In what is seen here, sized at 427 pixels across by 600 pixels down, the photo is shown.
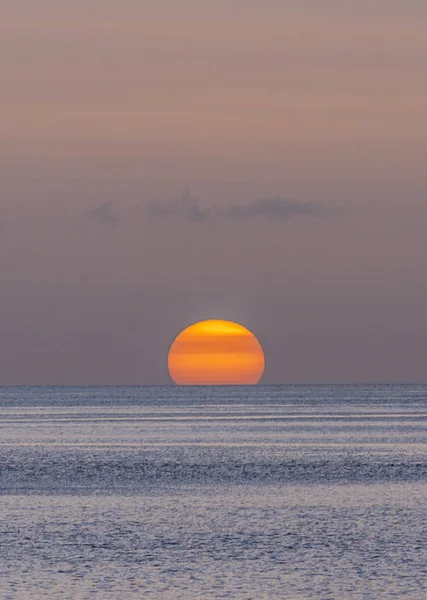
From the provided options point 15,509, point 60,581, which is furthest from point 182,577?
point 15,509

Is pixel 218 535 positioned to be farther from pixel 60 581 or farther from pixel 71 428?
pixel 71 428

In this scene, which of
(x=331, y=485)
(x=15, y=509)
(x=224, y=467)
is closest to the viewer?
(x=15, y=509)

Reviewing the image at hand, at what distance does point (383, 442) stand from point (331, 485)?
3922 centimetres

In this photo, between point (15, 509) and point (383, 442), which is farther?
point (383, 442)

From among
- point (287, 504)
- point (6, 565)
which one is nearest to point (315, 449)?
point (287, 504)

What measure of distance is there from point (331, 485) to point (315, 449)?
2954 cm

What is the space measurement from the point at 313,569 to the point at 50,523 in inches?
450

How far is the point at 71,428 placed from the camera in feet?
409

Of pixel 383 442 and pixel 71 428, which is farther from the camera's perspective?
pixel 71 428

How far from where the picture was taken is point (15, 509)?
45781 mm

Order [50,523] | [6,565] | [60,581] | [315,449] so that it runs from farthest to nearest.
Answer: [315,449] < [50,523] < [6,565] < [60,581]

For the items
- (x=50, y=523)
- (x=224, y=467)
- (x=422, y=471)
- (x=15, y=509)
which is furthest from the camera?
(x=224, y=467)

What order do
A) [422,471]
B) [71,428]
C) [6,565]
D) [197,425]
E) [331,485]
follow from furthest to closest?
[197,425], [71,428], [422,471], [331,485], [6,565]

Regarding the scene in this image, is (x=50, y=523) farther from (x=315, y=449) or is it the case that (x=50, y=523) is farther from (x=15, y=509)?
(x=315, y=449)
